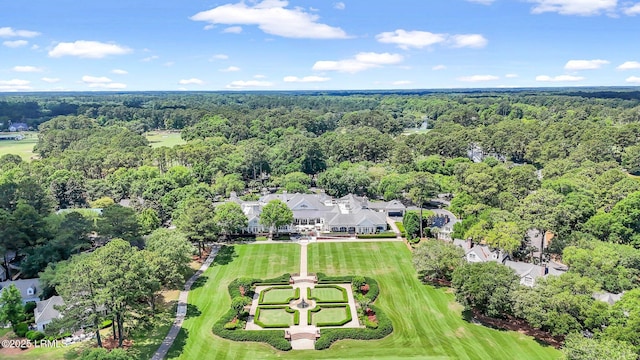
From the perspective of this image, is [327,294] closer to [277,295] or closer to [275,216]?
[277,295]

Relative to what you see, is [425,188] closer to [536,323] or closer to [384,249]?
[384,249]

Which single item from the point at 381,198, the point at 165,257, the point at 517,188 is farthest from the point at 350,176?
the point at 165,257

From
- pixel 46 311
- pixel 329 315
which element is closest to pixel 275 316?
pixel 329 315

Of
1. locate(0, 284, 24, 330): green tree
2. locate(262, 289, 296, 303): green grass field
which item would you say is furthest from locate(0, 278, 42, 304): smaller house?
locate(262, 289, 296, 303): green grass field

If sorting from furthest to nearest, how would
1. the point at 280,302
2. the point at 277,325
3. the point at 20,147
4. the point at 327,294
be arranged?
the point at 20,147 < the point at 327,294 < the point at 280,302 < the point at 277,325

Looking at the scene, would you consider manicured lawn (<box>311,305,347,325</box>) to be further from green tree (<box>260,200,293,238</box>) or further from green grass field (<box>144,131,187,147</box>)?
green grass field (<box>144,131,187,147</box>)

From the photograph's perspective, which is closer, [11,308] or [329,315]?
[11,308]
